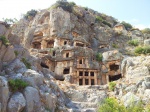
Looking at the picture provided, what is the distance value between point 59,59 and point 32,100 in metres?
23.3

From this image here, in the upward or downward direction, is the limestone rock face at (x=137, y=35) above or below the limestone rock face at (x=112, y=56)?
above

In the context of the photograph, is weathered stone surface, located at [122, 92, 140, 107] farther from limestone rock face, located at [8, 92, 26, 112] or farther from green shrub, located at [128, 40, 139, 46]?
green shrub, located at [128, 40, 139, 46]

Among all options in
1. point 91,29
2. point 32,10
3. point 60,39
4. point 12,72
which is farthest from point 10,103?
point 32,10

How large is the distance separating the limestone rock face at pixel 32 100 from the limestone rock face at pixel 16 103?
50 centimetres

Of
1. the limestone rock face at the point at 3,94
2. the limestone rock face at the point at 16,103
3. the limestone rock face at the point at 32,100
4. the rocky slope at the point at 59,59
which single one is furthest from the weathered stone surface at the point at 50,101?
the limestone rock face at the point at 3,94

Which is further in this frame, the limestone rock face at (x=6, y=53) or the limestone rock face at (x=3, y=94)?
Result: the limestone rock face at (x=6, y=53)

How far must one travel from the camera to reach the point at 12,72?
26312mm

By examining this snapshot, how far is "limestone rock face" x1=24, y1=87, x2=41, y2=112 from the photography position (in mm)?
22219

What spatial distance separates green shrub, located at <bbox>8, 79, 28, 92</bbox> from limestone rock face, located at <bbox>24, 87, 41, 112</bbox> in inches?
20.4

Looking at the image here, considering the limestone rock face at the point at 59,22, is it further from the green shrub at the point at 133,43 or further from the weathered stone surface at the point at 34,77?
the weathered stone surface at the point at 34,77

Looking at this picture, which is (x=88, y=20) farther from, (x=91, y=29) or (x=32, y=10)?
(x=32, y=10)

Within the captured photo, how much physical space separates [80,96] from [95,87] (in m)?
3.72

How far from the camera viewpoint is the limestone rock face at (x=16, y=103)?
21141 mm

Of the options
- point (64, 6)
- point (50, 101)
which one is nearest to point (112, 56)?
point (64, 6)
